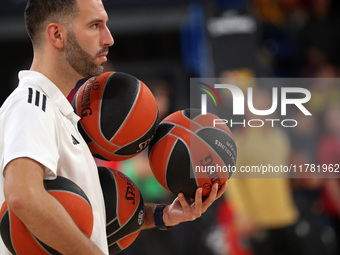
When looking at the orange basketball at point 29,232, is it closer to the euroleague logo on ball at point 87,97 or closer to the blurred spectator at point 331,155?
the euroleague logo on ball at point 87,97

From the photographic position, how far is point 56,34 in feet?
8.84

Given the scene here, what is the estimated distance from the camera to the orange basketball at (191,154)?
2.85 metres

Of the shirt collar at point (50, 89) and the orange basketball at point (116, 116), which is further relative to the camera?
the orange basketball at point (116, 116)

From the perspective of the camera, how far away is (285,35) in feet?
28.2

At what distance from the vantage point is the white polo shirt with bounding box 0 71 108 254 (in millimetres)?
2348

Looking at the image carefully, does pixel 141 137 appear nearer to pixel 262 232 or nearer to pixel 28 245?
pixel 28 245

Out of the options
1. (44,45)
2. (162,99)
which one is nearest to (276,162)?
(162,99)

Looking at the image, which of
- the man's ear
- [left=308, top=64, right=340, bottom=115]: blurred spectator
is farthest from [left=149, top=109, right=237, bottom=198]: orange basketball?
[left=308, top=64, right=340, bottom=115]: blurred spectator

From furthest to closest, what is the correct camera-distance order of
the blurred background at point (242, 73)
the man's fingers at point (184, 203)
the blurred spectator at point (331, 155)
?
the blurred spectator at point (331, 155)
the blurred background at point (242, 73)
the man's fingers at point (184, 203)

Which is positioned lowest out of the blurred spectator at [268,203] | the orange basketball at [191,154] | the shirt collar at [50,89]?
the blurred spectator at [268,203]

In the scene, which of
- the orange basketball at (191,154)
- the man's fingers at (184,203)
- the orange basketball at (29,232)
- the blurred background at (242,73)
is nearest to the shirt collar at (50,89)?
the orange basketball at (29,232)

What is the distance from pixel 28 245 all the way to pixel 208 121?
1.17m

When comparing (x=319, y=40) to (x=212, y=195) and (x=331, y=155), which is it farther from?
(x=212, y=195)

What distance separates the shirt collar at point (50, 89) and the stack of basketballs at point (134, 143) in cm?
20
